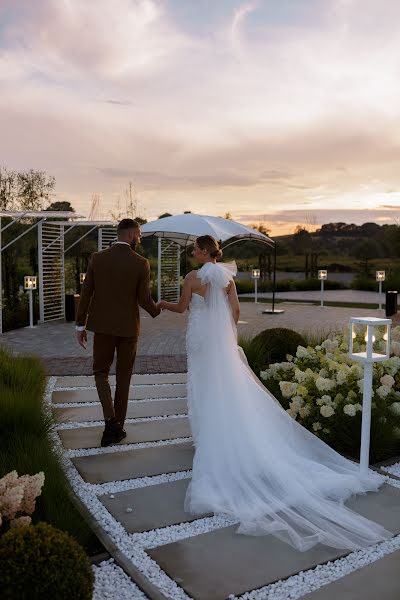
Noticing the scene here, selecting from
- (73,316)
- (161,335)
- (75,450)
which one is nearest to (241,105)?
(161,335)

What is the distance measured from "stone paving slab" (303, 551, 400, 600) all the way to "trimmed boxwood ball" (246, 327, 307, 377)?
407cm

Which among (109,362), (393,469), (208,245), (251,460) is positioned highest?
(208,245)

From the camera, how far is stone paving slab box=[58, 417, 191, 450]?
486 centimetres

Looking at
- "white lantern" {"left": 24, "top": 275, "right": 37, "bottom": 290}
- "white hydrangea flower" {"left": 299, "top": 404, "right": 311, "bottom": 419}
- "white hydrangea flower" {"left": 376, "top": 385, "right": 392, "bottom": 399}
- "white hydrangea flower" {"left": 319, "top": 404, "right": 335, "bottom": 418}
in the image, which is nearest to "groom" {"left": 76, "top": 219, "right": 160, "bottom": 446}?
"white hydrangea flower" {"left": 299, "top": 404, "right": 311, "bottom": 419}

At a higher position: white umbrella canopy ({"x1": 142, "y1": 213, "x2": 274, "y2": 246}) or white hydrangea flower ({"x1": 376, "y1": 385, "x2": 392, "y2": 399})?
white umbrella canopy ({"x1": 142, "y1": 213, "x2": 274, "y2": 246})

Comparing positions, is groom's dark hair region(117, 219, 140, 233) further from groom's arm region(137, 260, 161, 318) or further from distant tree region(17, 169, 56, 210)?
distant tree region(17, 169, 56, 210)

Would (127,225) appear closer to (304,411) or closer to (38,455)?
(38,455)

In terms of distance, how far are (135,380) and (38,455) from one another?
11.9 ft

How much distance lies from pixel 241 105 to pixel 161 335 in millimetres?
5510

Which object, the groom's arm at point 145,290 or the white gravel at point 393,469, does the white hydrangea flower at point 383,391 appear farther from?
the groom's arm at point 145,290

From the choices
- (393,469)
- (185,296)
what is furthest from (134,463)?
(393,469)

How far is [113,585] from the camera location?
2.77 m

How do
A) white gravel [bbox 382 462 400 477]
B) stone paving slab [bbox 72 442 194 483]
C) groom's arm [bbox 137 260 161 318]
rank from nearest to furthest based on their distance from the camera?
stone paving slab [bbox 72 442 194 483], white gravel [bbox 382 462 400 477], groom's arm [bbox 137 260 161 318]

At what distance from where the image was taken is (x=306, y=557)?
3020 millimetres
